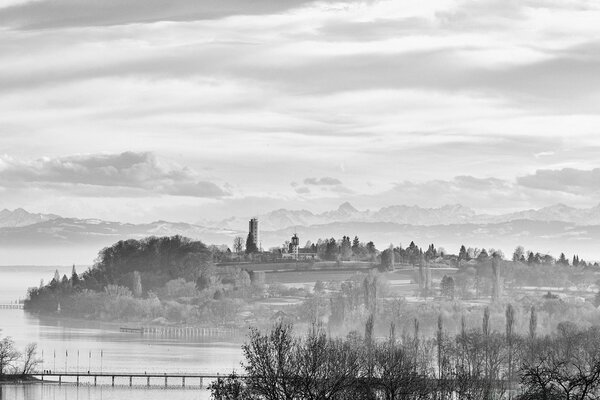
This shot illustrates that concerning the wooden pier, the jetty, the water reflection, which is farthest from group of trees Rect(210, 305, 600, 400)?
the jetty

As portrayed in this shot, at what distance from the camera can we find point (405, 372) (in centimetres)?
9175

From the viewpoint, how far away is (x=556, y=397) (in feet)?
187

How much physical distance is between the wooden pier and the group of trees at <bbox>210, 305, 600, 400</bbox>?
1860 centimetres

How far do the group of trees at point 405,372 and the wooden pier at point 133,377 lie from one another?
18605 millimetres

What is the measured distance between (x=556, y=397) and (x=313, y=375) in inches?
741

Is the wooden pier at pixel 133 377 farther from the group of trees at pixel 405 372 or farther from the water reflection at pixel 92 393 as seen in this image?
the group of trees at pixel 405 372

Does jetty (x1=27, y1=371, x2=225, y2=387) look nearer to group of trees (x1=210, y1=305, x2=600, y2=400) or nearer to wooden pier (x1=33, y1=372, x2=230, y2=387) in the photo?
wooden pier (x1=33, y1=372, x2=230, y2=387)

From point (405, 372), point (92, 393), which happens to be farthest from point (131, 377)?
point (405, 372)

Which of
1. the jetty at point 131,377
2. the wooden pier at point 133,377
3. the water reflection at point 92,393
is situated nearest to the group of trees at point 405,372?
the water reflection at point 92,393

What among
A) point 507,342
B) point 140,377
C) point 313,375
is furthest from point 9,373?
point 313,375

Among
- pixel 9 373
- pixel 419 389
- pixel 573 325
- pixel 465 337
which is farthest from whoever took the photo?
pixel 573 325

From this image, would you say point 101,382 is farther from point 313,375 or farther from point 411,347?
point 313,375

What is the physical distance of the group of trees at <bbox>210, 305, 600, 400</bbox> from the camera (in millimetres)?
69062

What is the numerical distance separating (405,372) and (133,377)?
66.9 meters
